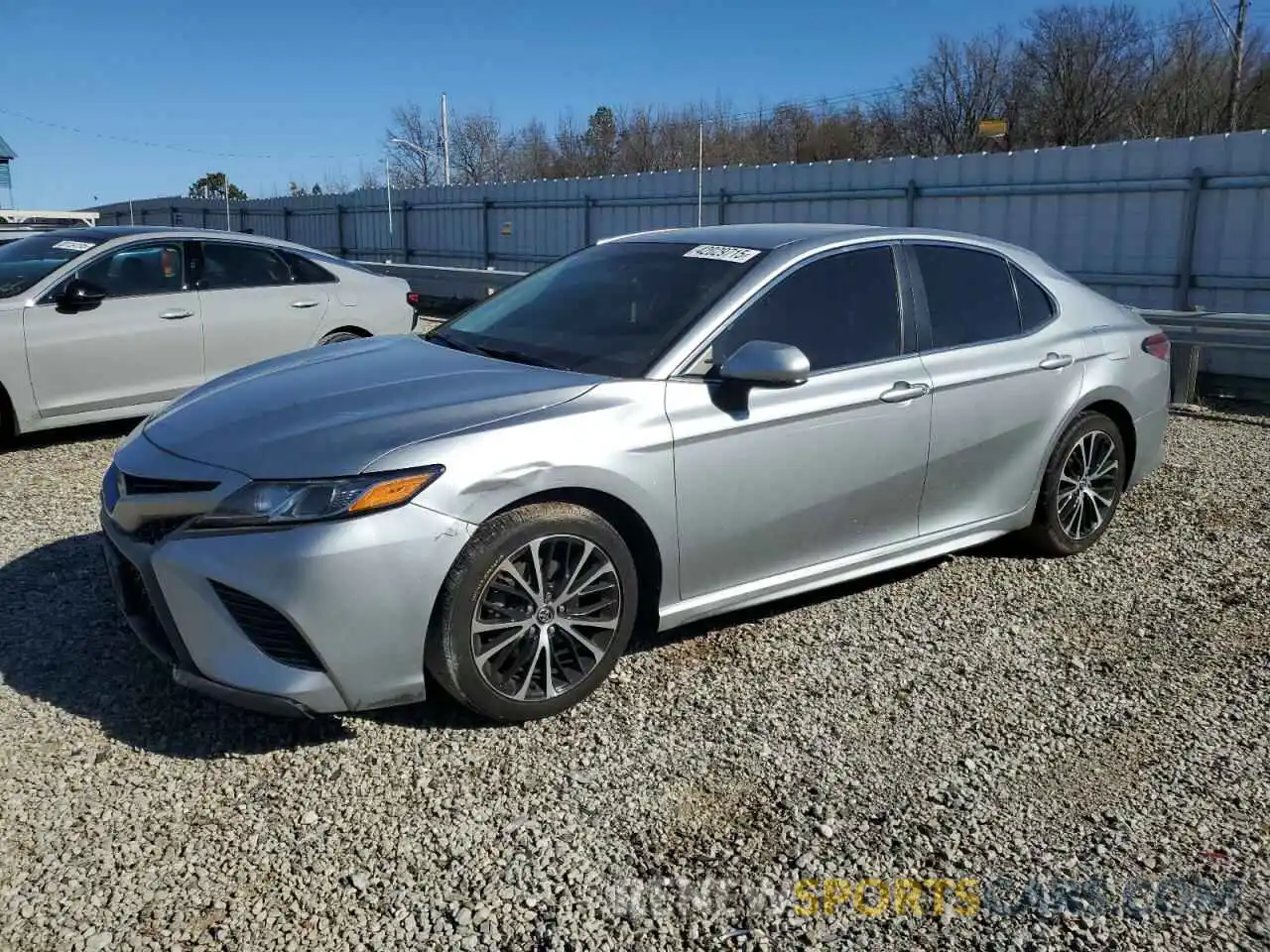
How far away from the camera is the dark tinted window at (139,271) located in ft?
24.6

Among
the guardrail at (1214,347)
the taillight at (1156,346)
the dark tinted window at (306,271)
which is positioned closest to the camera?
the taillight at (1156,346)

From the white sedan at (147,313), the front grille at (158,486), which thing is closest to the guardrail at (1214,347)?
the white sedan at (147,313)

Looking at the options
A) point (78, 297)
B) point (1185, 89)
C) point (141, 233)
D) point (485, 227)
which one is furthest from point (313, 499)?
point (1185, 89)

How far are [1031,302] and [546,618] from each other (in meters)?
3.03

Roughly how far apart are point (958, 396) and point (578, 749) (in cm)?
229

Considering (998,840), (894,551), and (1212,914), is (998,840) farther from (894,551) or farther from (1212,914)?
(894,551)

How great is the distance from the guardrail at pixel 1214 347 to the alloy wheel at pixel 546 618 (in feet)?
24.1

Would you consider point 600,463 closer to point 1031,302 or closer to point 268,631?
point 268,631

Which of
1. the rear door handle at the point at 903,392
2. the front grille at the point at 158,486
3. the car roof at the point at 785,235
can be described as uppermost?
the car roof at the point at 785,235

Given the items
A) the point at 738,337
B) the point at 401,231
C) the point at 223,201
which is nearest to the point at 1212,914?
the point at 738,337

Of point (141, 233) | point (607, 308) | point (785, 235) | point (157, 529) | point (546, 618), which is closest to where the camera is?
point (157, 529)

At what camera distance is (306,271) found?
27.7ft

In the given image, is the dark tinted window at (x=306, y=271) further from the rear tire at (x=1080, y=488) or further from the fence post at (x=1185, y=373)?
the fence post at (x=1185, y=373)

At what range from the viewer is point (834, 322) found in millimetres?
4453
